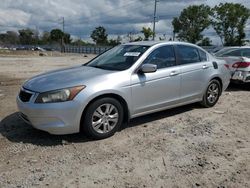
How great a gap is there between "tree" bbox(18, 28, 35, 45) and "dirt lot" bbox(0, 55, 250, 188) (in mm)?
119684

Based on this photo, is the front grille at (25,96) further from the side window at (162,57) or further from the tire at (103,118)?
the side window at (162,57)

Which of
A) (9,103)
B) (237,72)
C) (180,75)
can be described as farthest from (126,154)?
(237,72)

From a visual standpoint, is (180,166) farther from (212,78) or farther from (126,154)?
(212,78)

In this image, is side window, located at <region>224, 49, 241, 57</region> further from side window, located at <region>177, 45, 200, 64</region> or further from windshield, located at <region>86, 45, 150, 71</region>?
windshield, located at <region>86, 45, 150, 71</region>

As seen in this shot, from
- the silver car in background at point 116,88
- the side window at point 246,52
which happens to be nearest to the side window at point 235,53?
the side window at point 246,52

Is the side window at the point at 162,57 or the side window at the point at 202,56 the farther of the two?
the side window at the point at 202,56

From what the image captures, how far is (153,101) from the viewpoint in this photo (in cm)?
566

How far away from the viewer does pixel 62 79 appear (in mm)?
5012

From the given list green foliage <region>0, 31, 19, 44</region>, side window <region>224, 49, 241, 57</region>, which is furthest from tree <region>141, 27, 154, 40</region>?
green foliage <region>0, 31, 19, 44</region>

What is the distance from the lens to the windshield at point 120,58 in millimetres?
5574

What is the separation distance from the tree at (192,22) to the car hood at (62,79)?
196 feet

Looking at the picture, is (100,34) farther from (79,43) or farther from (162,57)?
(162,57)

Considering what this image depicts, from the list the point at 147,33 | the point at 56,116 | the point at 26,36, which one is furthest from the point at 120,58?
the point at 26,36

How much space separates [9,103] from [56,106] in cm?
327
